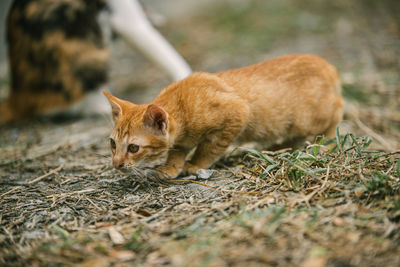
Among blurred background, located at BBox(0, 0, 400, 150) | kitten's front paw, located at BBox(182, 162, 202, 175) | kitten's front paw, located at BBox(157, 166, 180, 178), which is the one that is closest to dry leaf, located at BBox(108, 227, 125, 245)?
kitten's front paw, located at BBox(157, 166, 180, 178)

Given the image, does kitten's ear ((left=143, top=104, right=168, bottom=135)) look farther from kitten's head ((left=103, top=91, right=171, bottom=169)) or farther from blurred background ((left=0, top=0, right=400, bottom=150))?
blurred background ((left=0, top=0, right=400, bottom=150))

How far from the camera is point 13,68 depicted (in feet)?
12.7

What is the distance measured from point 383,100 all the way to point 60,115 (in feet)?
12.2

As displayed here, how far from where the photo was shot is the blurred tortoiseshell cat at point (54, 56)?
371 cm

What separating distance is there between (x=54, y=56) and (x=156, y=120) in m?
2.20

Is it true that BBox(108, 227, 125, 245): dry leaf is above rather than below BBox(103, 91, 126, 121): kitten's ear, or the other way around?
below

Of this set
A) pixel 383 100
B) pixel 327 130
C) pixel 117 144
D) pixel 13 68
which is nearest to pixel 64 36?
pixel 13 68

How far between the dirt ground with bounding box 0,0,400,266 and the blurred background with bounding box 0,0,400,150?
0.06m

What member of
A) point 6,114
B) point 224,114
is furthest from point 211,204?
point 6,114

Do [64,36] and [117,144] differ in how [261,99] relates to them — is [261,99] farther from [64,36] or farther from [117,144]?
[64,36]

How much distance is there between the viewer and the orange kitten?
2166mm

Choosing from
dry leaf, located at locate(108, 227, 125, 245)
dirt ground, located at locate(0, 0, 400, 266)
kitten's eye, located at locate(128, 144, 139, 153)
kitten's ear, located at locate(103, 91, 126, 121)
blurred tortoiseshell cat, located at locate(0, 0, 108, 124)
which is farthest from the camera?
blurred tortoiseshell cat, located at locate(0, 0, 108, 124)

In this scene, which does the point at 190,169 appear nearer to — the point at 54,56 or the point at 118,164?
the point at 118,164

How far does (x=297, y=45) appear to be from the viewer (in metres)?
5.66
